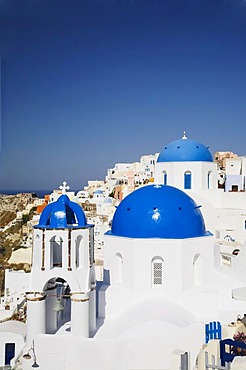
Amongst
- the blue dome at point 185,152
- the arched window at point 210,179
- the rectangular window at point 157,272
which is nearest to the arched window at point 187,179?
the blue dome at point 185,152

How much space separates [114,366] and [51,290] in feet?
4.13

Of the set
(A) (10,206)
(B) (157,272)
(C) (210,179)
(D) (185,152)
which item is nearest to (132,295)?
(B) (157,272)

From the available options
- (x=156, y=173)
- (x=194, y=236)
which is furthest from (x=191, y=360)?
(x=156, y=173)

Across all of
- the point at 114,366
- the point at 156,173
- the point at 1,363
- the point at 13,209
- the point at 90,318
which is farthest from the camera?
the point at 13,209

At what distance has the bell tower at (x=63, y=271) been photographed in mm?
5105

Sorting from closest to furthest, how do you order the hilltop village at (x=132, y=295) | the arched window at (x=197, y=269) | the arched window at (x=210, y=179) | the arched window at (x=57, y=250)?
the hilltop village at (x=132, y=295)
the arched window at (x=57, y=250)
the arched window at (x=197, y=269)
the arched window at (x=210, y=179)

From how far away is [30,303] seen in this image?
5125 mm

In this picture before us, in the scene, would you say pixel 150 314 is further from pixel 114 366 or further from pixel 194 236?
pixel 194 236

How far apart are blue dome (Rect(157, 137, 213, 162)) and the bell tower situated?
546cm

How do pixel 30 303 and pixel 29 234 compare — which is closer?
pixel 30 303

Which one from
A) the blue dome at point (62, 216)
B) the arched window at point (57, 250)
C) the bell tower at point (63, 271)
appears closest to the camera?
the bell tower at point (63, 271)

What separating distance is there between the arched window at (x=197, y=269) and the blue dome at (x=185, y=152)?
4.70 m

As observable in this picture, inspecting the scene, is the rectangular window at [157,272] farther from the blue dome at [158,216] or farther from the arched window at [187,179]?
the arched window at [187,179]

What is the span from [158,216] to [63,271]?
155 cm
